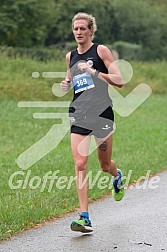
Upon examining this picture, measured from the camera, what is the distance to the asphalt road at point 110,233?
6.75 metres

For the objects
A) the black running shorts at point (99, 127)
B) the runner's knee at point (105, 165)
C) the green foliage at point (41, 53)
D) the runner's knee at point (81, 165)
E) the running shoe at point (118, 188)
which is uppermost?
the black running shorts at point (99, 127)

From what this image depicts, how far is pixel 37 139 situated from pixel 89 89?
9.54 metres

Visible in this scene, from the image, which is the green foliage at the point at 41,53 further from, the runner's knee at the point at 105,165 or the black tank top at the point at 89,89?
the black tank top at the point at 89,89

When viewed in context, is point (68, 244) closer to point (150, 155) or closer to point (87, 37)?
point (87, 37)

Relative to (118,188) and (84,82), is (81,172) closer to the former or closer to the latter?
(84,82)

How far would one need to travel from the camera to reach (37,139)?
55.8ft

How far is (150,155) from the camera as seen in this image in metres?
14.4

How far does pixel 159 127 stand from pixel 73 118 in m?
13.2

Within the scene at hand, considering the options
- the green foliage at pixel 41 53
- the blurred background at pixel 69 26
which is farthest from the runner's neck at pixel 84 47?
the green foliage at pixel 41 53

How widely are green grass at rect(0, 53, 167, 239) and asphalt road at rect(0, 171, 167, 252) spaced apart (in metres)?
0.27

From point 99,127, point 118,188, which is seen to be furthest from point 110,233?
point 118,188

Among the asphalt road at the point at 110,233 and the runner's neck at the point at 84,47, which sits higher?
the runner's neck at the point at 84,47

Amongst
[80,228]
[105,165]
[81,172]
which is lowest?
[80,228]

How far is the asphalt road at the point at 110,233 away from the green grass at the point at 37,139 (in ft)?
0.90
